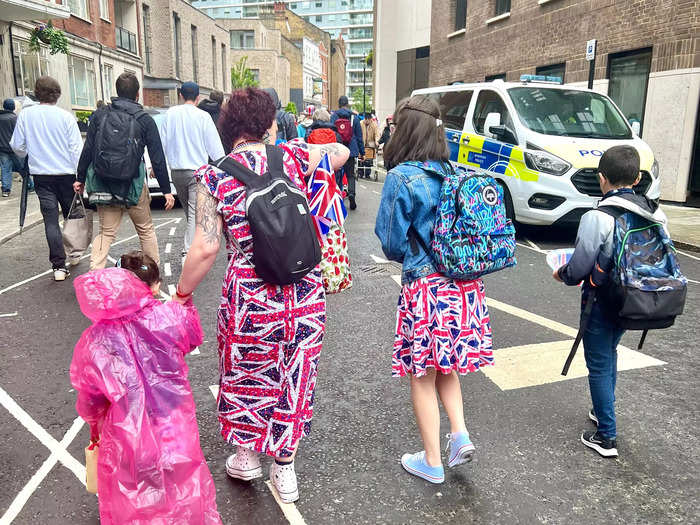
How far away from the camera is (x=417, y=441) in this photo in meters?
3.28

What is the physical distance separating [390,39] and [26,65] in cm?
1931

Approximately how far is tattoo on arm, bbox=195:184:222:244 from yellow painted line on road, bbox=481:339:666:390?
90.2 inches

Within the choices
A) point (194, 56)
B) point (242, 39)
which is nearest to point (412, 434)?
point (194, 56)

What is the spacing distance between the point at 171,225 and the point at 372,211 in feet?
12.9

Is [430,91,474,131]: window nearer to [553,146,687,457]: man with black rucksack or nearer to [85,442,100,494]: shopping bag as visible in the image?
[553,146,687,457]: man with black rucksack

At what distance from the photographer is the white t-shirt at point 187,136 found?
6844mm

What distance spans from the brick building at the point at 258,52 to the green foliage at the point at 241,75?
0.97 m

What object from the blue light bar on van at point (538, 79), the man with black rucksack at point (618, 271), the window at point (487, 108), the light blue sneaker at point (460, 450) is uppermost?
the blue light bar on van at point (538, 79)

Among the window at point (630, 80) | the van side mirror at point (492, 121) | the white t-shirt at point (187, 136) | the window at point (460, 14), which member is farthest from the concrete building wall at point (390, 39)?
the white t-shirt at point (187, 136)

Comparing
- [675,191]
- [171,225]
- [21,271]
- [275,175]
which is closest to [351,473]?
[275,175]

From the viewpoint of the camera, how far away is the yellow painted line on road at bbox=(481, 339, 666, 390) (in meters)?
4.04

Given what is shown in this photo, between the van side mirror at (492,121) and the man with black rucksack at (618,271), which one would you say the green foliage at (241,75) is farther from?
the man with black rucksack at (618,271)

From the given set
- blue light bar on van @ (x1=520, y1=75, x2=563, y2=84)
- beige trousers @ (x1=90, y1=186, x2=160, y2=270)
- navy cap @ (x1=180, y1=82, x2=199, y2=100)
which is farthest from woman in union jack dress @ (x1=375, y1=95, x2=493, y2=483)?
blue light bar on van @ (x1=520, y1=75, x2=563, y2=84)

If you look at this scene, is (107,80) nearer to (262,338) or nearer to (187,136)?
(187,136)
